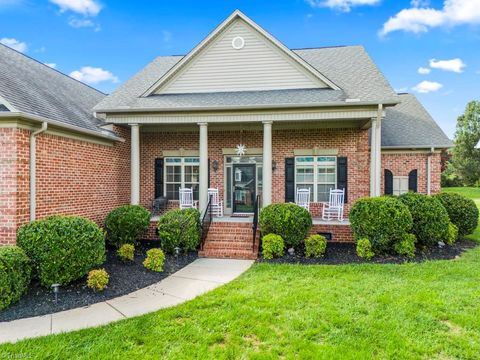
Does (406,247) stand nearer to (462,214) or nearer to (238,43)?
(462,214)

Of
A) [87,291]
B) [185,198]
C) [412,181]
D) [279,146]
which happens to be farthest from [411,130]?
[87,291]

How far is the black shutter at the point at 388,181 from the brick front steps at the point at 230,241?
5.92 m

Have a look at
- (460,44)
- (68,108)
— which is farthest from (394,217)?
(460,44)

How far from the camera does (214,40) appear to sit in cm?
1073

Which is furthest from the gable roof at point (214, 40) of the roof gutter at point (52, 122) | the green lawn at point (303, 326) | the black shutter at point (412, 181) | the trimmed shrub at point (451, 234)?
the green lawn at point (303, 326)

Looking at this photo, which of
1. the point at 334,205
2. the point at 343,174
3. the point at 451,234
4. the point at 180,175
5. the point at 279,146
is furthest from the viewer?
the point at 180,175

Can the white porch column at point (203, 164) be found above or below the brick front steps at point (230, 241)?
above

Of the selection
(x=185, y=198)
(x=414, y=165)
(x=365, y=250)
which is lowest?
(x=365, y=250)

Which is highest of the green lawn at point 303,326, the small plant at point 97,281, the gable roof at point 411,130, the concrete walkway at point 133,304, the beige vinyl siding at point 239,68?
the beige vinyl siding at point 239,68

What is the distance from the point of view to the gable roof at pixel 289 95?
943 centimetres

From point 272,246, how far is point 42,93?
7.20 meters

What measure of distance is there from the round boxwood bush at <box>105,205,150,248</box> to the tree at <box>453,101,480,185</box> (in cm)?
4046

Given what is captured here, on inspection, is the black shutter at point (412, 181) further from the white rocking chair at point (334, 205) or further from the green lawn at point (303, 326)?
the green lawn at point (303, 326)

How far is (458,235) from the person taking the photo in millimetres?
10102
